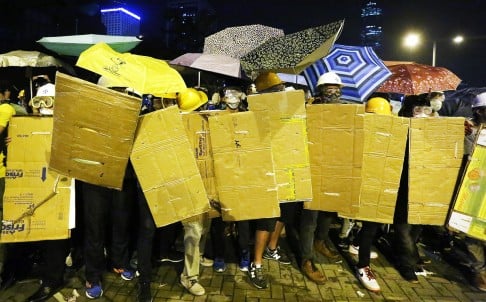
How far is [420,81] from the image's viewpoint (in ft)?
15.7

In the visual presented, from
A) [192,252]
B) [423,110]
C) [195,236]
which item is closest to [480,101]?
[423,110]

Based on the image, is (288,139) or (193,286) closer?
(288,139)

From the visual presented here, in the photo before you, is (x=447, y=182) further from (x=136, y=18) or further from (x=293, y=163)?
(x=136, y=18)

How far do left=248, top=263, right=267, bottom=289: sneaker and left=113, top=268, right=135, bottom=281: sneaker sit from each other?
4.55 ft

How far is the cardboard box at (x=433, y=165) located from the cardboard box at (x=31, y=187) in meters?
3.73

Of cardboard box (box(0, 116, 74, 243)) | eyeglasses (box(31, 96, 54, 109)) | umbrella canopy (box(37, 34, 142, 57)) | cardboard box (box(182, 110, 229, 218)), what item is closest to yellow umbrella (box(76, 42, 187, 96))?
cardboard box (box(182, 110, 229, 218))

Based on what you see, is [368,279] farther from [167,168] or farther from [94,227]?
[94,227]

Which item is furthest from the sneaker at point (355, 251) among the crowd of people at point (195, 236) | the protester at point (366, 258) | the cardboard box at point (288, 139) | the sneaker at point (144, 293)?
the sneaker at point (144, 293)

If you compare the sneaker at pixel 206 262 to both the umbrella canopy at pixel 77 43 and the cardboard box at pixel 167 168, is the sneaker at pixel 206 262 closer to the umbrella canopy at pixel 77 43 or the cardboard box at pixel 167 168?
the cardboard box at pixel 167 168

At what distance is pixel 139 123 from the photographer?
311 cm

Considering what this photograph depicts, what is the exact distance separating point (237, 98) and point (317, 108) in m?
0.99

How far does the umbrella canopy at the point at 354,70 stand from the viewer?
4191mm

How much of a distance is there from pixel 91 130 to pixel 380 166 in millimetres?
2970

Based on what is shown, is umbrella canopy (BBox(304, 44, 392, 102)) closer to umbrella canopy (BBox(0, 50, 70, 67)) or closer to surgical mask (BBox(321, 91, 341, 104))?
surgical mask (BBox(321, 91, 341, 104))
